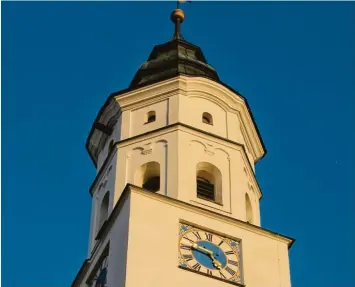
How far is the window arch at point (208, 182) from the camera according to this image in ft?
101

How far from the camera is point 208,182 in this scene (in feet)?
Answer: 103

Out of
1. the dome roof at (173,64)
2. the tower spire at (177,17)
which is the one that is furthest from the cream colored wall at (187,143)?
the tower spire at (177,17)

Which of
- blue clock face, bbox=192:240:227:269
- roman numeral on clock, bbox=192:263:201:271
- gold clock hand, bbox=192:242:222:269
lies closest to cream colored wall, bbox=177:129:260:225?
blue clock face, bbox=192:240:227:269

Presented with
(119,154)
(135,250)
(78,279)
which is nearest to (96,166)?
(119,154)

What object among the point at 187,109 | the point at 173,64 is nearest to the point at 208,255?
the point at 187,109

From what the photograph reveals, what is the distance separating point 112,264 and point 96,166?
20.9 ft

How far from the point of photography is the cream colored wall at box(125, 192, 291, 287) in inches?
1075

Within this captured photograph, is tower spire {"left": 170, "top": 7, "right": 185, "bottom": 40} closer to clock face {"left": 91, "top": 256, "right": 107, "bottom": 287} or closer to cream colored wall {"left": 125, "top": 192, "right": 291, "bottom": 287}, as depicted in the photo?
cream colored wall {"left": 125, "top": 192, "right": 291, "bottom": 287}

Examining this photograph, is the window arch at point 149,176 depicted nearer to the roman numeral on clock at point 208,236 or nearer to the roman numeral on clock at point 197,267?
the roman numeral on clock at point 208,236

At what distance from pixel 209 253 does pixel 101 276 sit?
2.58 m

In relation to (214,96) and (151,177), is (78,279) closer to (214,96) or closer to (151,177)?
(151,177)

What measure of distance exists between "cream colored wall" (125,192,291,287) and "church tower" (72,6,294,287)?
0.09ft

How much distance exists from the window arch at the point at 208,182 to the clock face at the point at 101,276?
3082 mm

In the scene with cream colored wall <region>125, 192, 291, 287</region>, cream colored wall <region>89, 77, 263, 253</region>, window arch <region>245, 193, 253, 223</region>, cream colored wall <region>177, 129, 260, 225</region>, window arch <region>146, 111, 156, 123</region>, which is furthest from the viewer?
window arch <region>146, 111, 156, 123</region>
